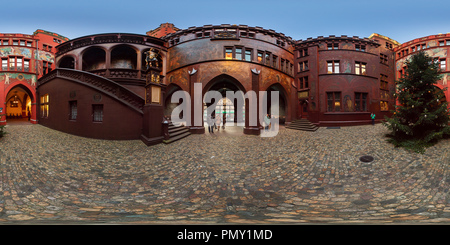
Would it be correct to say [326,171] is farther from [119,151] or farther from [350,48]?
[350,48]

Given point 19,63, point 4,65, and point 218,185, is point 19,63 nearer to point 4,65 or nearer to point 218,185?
point 4,65

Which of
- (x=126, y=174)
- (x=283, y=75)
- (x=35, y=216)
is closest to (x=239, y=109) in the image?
(x=283, y=75)

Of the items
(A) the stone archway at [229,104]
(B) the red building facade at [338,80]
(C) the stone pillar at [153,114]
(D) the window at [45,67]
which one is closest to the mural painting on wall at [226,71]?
(A) the stone archway at [229,104]

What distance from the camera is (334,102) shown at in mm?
16641

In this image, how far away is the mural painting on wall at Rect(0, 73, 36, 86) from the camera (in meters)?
14.9

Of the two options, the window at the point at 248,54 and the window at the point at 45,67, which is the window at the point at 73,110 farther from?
the window at the point at 248,54

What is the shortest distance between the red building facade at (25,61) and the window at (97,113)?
10.6 metres

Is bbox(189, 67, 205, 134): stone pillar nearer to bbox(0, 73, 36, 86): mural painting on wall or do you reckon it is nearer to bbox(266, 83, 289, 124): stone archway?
bbox(266, 83, 289, 124): stone archway

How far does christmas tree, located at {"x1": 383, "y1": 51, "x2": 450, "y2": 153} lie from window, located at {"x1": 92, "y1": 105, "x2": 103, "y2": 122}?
1499 centimetres

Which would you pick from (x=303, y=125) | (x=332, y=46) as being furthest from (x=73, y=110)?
(x=332, y=46)

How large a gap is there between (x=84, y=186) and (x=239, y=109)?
19442 mm

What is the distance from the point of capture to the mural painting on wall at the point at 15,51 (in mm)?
15180

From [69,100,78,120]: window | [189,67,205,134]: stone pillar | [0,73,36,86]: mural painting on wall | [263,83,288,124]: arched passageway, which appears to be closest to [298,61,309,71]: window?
[263,83,288,124]: arched passageway

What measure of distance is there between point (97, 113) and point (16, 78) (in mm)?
14562
